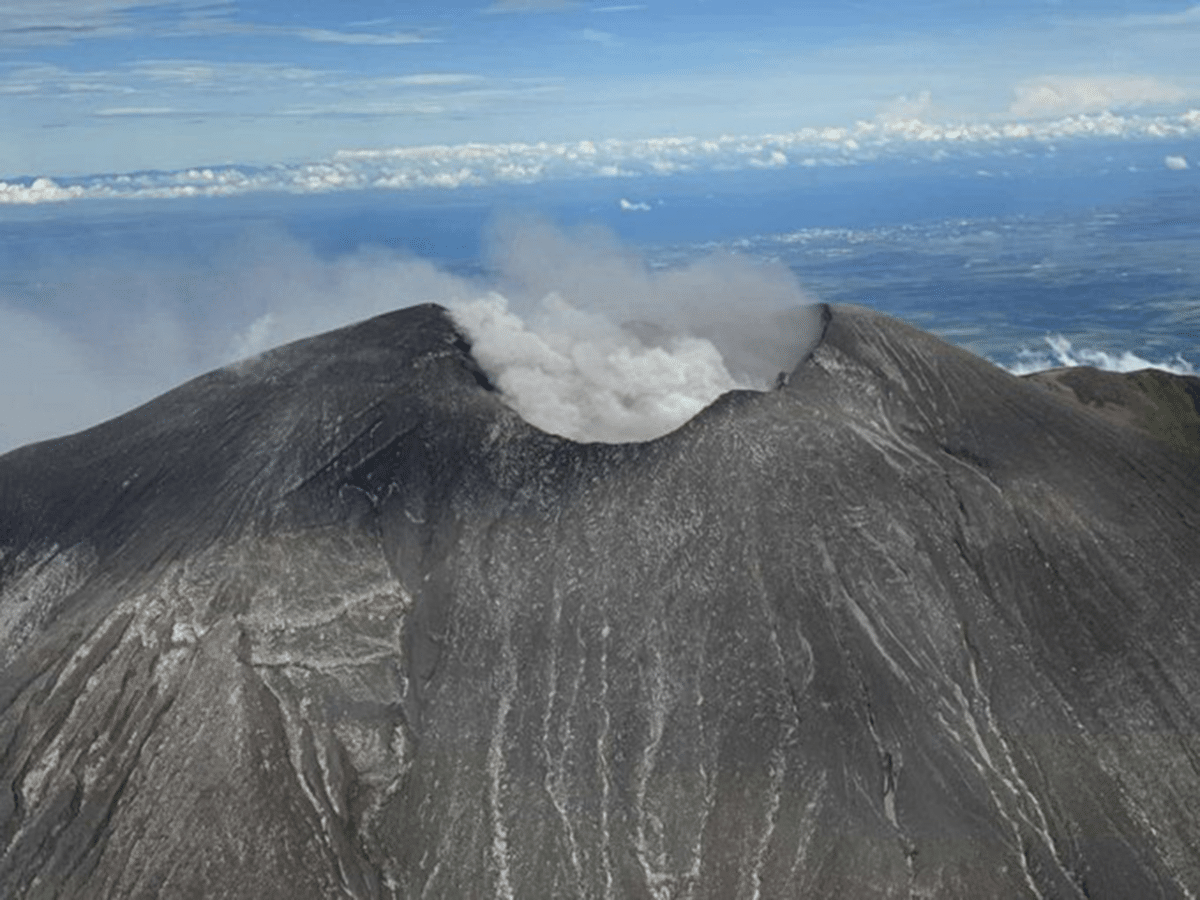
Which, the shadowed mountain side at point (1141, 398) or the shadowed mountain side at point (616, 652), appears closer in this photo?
the shadowed mountain side at point (616, 652)

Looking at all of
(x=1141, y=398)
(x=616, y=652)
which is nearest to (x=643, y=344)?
(x=616, y=652)

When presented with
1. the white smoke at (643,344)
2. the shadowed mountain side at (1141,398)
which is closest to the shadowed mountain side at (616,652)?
the white smoke at (643,344)

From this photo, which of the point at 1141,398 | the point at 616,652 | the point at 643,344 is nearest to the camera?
the point at 616,652

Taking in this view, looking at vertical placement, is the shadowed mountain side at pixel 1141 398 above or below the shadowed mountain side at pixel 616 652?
below

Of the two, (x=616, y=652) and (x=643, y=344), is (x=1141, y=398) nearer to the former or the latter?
(x=643, y=344)

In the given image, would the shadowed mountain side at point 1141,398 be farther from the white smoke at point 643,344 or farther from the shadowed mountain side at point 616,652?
the white smoke at point 643,344

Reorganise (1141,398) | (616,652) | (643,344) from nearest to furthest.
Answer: (616,652), (643,344), (1141,398)

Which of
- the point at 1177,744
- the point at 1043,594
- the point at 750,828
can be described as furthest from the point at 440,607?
the point at 1177,744

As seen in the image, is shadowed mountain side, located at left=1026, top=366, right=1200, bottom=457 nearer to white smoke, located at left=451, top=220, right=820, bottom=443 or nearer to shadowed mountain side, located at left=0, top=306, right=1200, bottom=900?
shadowed mountain side, located at left=0, top=306, right=1200, bottom=900

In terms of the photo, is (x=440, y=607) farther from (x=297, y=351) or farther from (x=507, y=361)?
(x=297, y=351)
